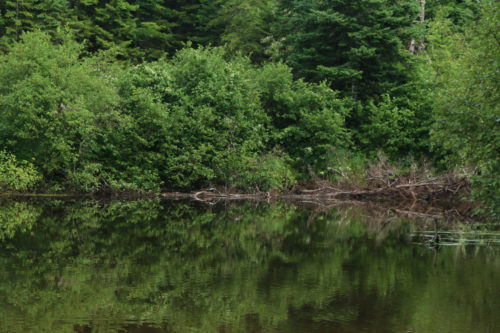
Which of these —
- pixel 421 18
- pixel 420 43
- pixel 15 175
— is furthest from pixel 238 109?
pixel 420 43

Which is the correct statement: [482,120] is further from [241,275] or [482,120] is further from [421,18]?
[421,18]

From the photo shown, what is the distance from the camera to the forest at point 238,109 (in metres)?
29.5

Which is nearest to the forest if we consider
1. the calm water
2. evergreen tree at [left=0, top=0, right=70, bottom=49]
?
evergreen tree at [left=0, top=0, right=70, bottom=49]

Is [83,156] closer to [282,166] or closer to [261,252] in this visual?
[282,166]

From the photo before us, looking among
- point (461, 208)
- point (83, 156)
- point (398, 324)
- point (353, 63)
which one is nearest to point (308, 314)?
point (398, 324)

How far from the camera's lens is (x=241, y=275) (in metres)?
12.3

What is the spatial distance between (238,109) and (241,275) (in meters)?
22.1

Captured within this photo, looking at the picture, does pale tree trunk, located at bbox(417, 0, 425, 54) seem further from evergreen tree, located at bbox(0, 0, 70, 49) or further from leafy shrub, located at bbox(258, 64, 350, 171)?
evergreen tree, located at bbox(0, 0, 70, 49)

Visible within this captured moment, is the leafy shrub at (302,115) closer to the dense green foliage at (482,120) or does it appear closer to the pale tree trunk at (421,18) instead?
the pale tree trunk at (421,18)

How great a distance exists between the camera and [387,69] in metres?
38.7

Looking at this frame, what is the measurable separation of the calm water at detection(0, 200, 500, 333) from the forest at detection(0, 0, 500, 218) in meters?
8.52

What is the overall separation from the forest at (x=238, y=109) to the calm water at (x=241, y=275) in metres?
8.52

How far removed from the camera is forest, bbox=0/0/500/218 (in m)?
29.5

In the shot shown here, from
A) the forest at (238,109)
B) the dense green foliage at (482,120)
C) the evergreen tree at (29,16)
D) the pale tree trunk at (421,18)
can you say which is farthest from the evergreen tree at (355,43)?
the dense green foliage at (482,120)
